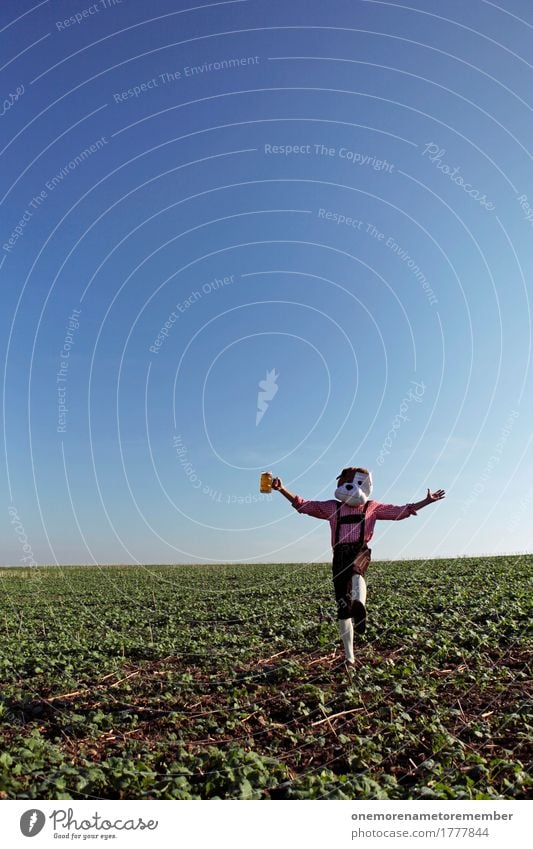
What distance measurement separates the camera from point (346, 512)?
11750 mm

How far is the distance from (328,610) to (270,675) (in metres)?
9.02

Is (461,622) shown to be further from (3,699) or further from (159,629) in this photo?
(3,699)

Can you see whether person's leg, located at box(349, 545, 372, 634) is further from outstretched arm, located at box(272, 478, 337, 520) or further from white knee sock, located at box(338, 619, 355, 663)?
outstretched arm, located at box(272, 478, 337, 520)

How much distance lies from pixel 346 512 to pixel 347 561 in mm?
942

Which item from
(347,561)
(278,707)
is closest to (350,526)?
(347,561)

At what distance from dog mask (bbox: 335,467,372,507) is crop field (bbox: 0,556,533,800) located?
3.33 m

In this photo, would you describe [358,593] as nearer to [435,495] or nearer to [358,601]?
[358,601]

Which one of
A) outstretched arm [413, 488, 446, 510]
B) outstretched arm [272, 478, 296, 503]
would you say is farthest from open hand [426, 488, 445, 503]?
outstretched arm [272, 478, 296, 503]

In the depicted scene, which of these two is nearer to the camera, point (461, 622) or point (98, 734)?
point (98, 734)

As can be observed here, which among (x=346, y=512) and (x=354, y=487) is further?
(x=346, y=512)
